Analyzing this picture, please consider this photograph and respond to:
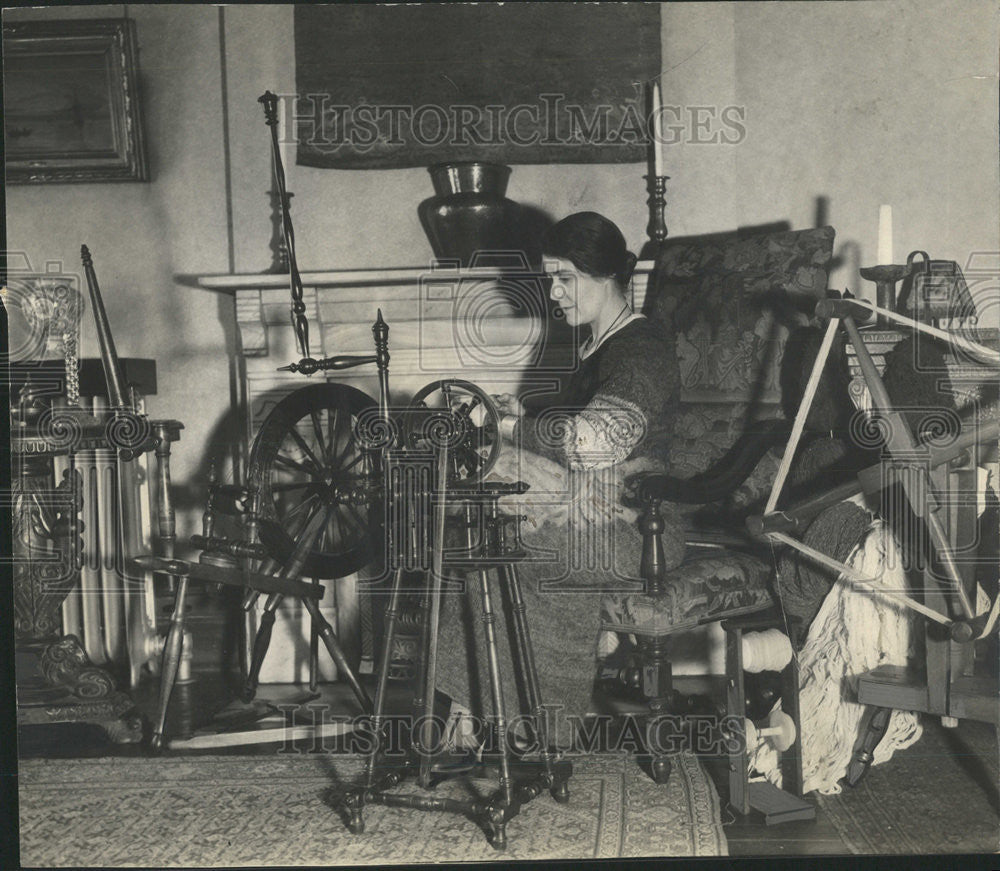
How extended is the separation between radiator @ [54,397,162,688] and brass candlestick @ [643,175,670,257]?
164 cm

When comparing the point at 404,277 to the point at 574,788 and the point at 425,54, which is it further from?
the point at 574,788

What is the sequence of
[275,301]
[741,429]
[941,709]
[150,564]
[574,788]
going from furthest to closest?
[275,301], [741,429], [150,564], [574,788], [941,709]

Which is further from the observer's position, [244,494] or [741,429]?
[741,429]

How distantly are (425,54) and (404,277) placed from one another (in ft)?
2.25

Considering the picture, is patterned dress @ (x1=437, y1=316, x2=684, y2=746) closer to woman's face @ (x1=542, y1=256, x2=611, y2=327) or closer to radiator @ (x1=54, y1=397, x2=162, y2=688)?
woman's face @ (x1=542, y1=256, x2=611, y2=327)

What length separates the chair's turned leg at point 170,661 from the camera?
2557 millimetres

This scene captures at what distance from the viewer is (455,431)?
2148 mm

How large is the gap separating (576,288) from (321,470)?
832 mm

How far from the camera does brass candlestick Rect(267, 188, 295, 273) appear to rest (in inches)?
124

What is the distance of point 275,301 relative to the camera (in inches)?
118

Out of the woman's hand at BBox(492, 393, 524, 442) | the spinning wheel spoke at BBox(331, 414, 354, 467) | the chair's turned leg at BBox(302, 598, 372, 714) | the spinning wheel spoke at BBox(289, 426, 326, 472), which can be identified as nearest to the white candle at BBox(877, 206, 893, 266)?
the woman's hand at BBox(492, 393, 524, 442)

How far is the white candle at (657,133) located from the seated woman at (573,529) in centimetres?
81

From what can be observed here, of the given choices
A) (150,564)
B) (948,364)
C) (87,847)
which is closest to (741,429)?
(948,364)

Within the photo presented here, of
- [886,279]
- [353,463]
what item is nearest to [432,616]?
[353,463]
